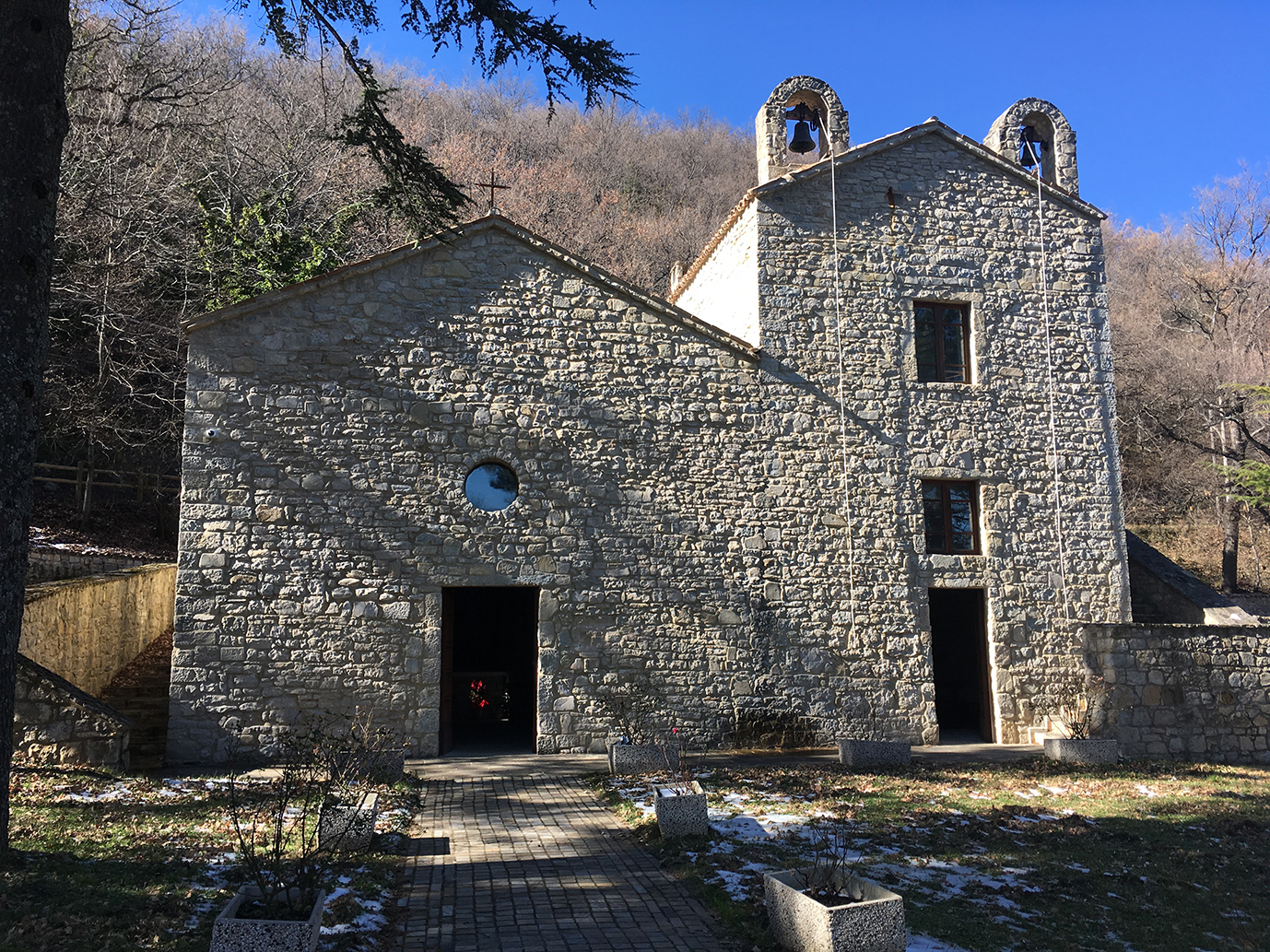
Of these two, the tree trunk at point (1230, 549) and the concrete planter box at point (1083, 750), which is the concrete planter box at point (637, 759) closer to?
the concrete planter box at point (1083, 750)

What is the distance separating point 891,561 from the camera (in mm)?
11438

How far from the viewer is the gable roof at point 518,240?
10130 mm

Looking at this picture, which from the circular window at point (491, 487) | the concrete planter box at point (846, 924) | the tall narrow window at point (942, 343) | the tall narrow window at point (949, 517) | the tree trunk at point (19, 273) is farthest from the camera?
the tall narrow window at point (942, 343)

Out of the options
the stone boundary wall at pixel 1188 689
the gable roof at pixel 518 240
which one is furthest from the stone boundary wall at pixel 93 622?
the stone boundary wall at pixel 1188 689

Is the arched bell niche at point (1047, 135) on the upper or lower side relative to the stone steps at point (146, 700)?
upper

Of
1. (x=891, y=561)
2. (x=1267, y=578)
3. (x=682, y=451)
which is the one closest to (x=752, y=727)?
(x=891, y=561)

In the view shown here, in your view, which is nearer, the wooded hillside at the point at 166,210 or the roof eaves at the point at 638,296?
the roof eaves at the point at 638,296

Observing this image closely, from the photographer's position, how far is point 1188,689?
11242 mm

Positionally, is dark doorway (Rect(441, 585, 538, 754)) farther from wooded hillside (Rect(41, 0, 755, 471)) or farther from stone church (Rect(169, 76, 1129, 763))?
wooded hillside (Rect(41, 0, 755, 471))

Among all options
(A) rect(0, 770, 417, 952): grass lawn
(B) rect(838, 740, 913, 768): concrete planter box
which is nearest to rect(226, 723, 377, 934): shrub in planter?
(A) rect(0, 770, 417, 952): grass lawn

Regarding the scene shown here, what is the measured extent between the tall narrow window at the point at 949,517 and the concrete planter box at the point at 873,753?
3250 mm

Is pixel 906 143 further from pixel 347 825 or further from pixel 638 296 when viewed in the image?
pixel 347 825

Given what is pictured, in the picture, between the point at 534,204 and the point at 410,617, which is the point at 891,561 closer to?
the point at 410,617

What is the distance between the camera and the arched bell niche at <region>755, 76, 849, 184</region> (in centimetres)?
1246
